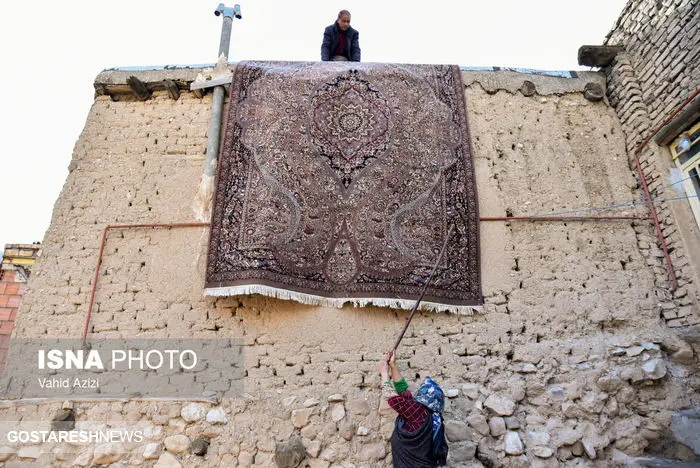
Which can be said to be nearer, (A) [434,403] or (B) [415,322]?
(A) [434,403]

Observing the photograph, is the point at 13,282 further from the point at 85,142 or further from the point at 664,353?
the point at 664,353

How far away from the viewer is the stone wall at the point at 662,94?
4.29 meters

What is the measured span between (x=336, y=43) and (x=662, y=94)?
11.0ft

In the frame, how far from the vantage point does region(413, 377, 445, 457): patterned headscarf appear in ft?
10.5

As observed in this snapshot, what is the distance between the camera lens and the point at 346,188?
4.50 meters

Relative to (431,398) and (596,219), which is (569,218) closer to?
(596,219)

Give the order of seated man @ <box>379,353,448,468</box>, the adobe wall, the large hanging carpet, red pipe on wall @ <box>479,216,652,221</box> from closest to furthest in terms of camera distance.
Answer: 1. seated man @ <box>379,353,448,468</box>
2. the adobe wall
3. the large hanging carpet
4. red pipe on wall @ <box>479,216,652,221</box>

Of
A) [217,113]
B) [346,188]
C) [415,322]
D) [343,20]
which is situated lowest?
[415,322]

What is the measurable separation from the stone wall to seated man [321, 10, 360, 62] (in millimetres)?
2786

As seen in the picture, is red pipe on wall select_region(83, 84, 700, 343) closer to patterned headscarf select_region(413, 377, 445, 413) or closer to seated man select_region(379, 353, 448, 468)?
patterned headscarf select_region(413, 377, 445, 413)

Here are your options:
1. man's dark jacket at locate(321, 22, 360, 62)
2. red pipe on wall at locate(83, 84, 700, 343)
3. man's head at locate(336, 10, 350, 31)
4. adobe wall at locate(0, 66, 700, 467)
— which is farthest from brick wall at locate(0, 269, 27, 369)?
man's head at locate(336, 10, 350, 31)

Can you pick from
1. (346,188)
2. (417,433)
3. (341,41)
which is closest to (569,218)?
(346,188)

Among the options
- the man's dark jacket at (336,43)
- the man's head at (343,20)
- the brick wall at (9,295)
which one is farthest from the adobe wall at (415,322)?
the brick wall at (9,295)

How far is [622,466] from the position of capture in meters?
3.58
